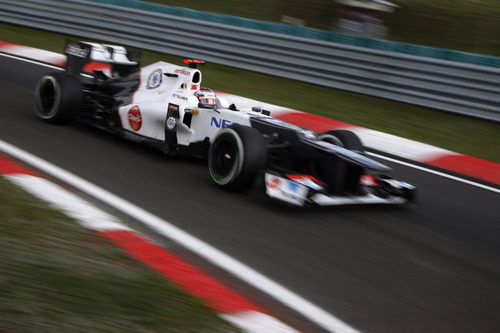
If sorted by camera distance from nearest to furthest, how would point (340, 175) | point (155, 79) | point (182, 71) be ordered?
point (340, 175), point (182, 71), point (155, 79)

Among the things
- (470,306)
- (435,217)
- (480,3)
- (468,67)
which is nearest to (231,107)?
(435,217)

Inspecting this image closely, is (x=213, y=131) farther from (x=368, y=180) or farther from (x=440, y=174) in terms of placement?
(x=440, y=174)

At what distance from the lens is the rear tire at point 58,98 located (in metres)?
6.89

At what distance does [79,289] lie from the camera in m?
2.80

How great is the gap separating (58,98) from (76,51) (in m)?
0.85

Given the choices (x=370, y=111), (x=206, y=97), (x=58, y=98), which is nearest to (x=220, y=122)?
(x=206, y=97)

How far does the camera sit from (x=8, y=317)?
Answer: 2432 mm

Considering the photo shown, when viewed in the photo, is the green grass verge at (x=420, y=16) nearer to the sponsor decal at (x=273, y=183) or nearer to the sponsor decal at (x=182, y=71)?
the sponsor decal at (x=182, y=71)

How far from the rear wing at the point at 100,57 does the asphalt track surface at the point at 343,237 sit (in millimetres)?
1153

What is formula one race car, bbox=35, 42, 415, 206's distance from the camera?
4977 millimetres

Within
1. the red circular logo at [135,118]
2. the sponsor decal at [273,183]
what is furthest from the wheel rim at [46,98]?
the sponsor decal at [273,183]

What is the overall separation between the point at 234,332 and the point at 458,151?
6.06 meters

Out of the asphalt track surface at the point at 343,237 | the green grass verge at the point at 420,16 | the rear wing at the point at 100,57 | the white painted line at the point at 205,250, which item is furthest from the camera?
the green grass verge at the point at 420,16

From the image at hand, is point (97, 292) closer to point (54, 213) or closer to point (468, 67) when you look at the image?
point (54, 213)
